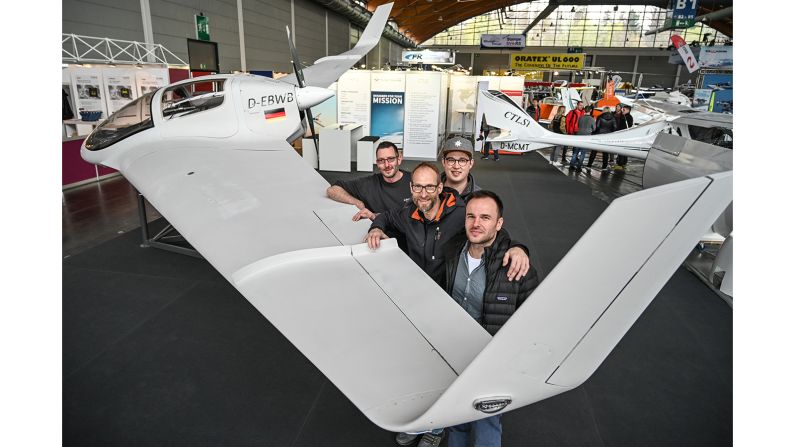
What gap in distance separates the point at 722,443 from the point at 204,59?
19.7 meters

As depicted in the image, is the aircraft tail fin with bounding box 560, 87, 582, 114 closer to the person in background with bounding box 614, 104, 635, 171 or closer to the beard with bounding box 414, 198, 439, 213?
the person in background with bounding box 614, 104, 635, 171

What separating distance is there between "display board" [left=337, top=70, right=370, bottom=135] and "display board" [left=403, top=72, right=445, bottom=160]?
139 centimetres

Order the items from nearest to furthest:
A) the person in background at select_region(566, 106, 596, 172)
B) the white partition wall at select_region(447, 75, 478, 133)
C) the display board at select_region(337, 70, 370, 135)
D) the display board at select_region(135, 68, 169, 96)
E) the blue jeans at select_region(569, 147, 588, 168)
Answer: the display board at select_region(135, 68, 169, 96)
the blue jeans at select_region(569, 147, 588, 168)
the person in background at select_region(566, 106, 596, 172)
the display board at select_region(337, 70, 370, 135)
the white partition wall at select_region(447, 75, 478, 133)

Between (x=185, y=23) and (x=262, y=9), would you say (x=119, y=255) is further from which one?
(x=262, y=9)

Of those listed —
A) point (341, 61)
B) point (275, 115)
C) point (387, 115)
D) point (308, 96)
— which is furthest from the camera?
point (387, 115)

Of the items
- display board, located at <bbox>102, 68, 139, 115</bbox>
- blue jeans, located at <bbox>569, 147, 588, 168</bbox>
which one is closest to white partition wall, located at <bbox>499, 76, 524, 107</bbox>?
blue jeans, located at <bbox>569, 147, 588, 168</bbox>

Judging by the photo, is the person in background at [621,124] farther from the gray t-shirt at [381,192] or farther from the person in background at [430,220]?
the person in background at [430,220]

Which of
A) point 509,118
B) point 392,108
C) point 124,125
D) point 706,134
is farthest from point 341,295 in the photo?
point 392,108

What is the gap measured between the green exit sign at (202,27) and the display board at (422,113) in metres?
9.17

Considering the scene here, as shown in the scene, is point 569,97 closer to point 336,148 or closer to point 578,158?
point 578,158

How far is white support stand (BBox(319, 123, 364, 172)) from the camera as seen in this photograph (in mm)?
12180

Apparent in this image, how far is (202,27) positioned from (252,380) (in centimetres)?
1742

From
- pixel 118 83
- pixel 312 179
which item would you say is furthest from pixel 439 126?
pixel 312 179

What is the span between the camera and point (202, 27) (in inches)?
659
